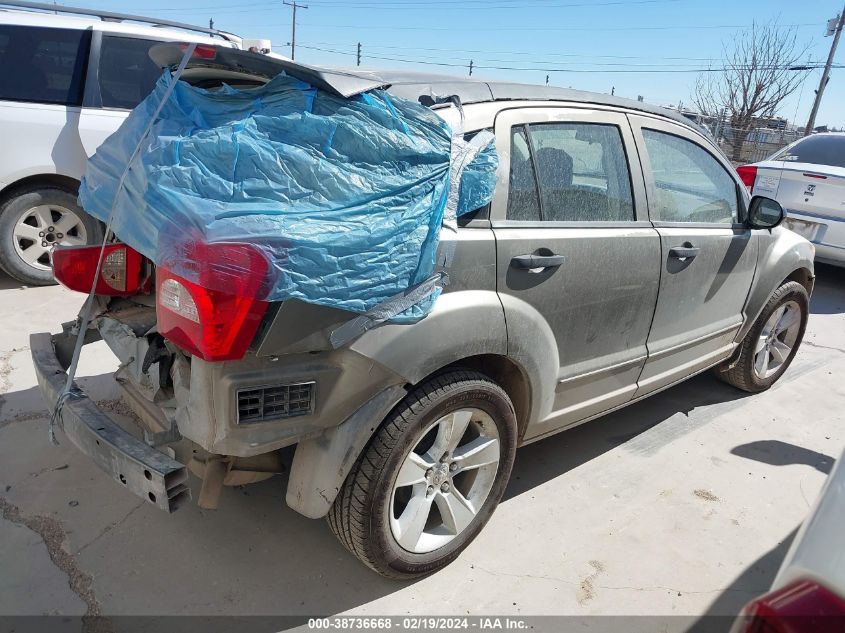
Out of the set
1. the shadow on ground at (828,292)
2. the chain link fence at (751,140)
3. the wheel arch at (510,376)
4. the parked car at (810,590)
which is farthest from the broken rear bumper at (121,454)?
the chain link fence at (751,140)

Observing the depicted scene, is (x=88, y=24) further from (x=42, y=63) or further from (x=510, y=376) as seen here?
(x=510, y=376)

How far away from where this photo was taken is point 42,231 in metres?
5.23

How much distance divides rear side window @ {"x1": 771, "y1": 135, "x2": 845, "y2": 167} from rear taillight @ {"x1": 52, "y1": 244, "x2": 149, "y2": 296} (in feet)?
25.1

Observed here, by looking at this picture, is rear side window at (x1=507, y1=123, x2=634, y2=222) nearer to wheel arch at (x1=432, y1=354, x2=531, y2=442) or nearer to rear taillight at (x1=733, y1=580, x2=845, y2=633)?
wheel arch at (x1=432, y1=354, x2=531, y2=442)

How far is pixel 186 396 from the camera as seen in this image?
1.98 metres

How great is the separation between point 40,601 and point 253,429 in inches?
45.3

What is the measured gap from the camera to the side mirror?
3.64 meters

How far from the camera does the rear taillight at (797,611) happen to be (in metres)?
1.00

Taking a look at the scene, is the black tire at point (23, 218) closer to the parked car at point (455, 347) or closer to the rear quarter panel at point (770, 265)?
the parked car at point (455, 347)

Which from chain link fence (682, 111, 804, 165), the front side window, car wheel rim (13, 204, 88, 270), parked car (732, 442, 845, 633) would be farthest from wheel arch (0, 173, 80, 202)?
chain link fence (682, 111, 804, 165)

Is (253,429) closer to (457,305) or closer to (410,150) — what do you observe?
(457,305)

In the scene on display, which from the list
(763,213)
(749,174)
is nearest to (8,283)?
(763,213)

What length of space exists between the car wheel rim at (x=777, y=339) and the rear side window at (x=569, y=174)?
79.3 inches

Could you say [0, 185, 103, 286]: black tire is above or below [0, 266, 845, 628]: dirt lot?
above
